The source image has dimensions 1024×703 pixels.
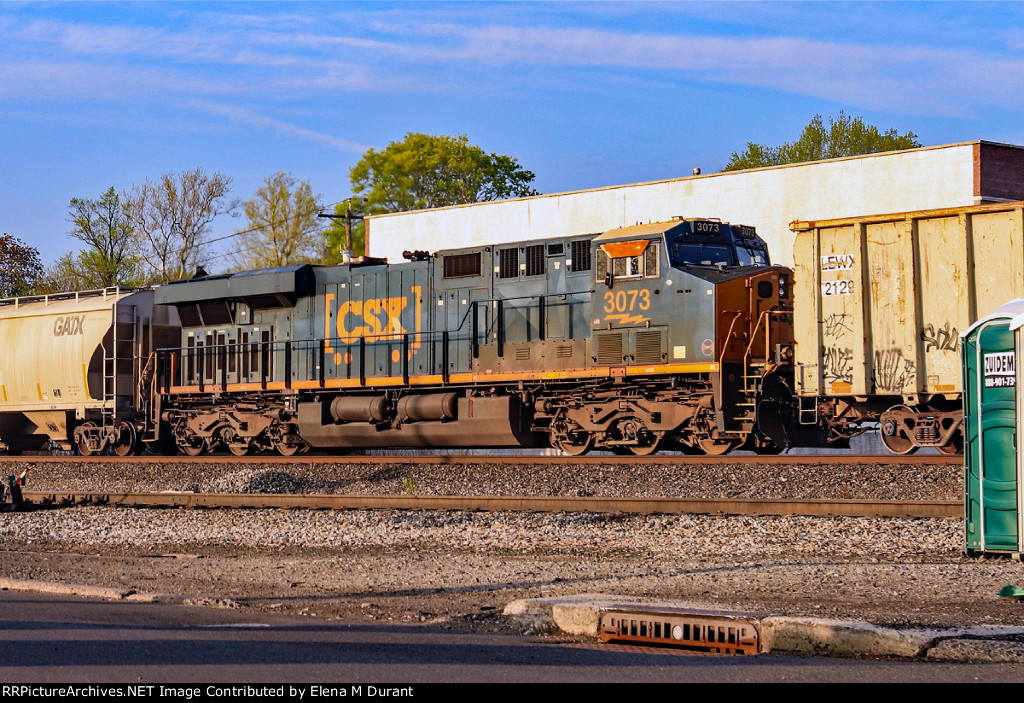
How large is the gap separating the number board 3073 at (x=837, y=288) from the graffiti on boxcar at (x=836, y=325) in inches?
11.6

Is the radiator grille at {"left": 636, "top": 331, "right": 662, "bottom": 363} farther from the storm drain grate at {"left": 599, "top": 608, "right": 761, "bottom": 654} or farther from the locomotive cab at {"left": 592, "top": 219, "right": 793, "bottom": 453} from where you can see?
the storm drain grate at {"left": 599, "top": 608, "right": 761, "bottom": 654}

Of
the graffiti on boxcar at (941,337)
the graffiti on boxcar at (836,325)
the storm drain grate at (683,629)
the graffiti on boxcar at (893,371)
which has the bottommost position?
the storm drain grate at (683,629)

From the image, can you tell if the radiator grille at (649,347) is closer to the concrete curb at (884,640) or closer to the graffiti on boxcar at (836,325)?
the graffiti on boxcar at (836,325)

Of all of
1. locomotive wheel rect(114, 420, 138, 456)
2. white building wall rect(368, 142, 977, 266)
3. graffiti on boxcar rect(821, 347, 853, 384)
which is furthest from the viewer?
white building wall rect(368, 142, 977, 266)

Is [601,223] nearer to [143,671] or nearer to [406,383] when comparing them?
[406,383]

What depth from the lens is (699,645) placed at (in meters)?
6.42

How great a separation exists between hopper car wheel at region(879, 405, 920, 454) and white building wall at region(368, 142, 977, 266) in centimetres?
1069

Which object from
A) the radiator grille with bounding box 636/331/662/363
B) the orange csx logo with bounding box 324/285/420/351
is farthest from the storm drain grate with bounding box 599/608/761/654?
the orange csx logo with bounding box 324/285/420/351

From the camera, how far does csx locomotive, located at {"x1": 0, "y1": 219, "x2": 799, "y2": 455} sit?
17.1 meters

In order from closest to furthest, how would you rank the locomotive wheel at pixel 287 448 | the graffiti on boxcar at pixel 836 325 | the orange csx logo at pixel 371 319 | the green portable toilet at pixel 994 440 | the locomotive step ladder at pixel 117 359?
the green portable toilet at pixel 994 440
the graffiti on boxcar at pixel 836 325
the orange csx logo at pixel 371 319
the locomotive wheel at pixel 287 448
the locomotive step ladder at pixel 117 359

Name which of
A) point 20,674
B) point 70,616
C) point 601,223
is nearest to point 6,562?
point 70,616

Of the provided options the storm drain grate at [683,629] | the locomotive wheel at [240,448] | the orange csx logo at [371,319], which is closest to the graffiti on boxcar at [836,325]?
the orange csx logo at [371,319]

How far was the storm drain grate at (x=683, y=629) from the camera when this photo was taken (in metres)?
6.36

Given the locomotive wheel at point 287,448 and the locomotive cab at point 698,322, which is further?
the locomotive wheel at point 287,448
